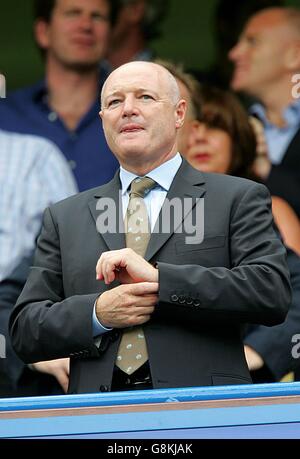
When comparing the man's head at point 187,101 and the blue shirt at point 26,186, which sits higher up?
the man's head at point 187,101

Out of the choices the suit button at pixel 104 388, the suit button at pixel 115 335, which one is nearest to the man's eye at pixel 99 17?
the suit button at pixel 115 335

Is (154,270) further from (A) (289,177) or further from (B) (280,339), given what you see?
(A) (289,177)

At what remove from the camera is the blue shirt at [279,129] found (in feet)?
19.1

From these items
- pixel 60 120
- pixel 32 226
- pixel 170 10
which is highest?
pixel 170 10

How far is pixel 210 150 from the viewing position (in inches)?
209

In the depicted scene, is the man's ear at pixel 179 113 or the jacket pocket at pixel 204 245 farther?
the man's ear at pixel 179 113

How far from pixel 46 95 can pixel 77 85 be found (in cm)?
16

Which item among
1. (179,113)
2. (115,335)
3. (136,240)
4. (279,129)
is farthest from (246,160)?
(115,335)

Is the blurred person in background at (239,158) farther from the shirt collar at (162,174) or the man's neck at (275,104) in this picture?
the shirt collar at (162,174)

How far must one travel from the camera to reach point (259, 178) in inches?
214

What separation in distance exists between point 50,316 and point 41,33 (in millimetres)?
2544

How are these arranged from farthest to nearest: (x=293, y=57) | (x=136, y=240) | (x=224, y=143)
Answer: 1. (x=293, y=57)
2. (x=224, y=143)
3. (x=136, y=240)

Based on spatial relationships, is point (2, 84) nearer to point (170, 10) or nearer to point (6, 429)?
point (170, 10)

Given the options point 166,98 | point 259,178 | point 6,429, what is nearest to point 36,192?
point 259,178
